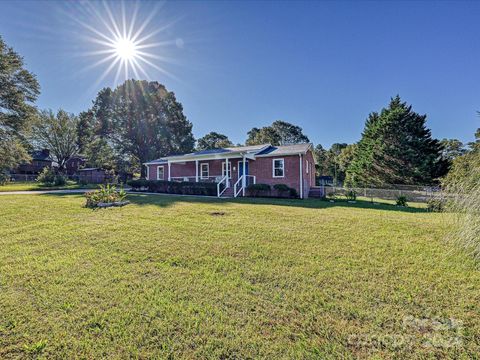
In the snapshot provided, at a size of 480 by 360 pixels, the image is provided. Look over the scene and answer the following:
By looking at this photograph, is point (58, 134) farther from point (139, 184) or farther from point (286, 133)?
point (286, 133)

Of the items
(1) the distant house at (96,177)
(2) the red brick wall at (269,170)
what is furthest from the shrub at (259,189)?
(1) the distant house at (96,177)

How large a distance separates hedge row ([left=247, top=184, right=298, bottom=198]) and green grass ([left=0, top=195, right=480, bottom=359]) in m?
9.61

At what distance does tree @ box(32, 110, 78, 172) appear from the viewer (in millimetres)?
41062

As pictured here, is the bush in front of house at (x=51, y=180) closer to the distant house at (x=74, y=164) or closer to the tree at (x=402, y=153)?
the distant house at (x=74, y=164)

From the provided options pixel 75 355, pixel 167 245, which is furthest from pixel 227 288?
pixel 167 245

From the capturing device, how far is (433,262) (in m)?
3.83

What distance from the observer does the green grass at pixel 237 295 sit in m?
2.20

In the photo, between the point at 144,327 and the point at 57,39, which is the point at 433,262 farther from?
the point at 57,39

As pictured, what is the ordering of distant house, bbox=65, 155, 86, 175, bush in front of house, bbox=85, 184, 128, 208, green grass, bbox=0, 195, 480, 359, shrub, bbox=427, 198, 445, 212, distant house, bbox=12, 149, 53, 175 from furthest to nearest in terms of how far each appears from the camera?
distant house, bbox=65, 155, 86, 175 → distant house, bbox=12, 149, 53, 175 → bush in front of house, bbox=85, 184, 128, 208 → shrub, bbox=427, 198, 445, 212 → green grass, bbox=0, 195, 480, 359

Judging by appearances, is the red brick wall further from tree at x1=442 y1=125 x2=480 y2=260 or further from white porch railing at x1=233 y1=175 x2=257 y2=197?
tree at x1=442 y1=125 x2=480 y2=260

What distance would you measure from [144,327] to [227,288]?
1.13 m

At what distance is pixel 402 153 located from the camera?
2231cm

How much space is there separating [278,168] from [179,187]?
Answer: 7644mm

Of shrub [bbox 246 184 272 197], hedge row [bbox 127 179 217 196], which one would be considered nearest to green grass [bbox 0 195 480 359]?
shrub [bbox 246 184 272 197]
